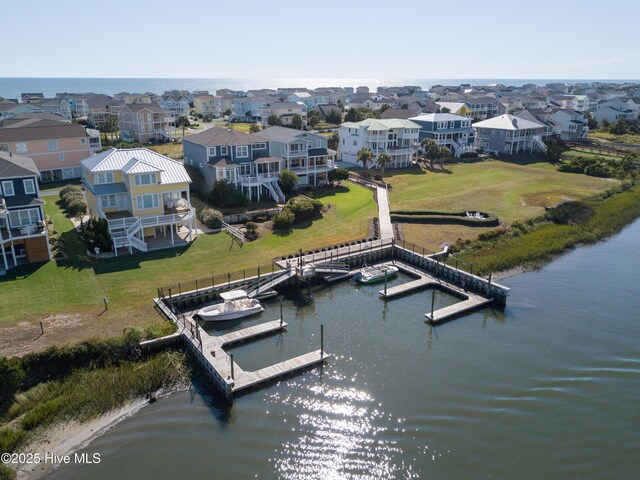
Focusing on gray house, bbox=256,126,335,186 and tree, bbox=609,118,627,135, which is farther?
tree, bbox=609,118,627,135

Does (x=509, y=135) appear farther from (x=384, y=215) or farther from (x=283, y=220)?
(x=283, y=220)

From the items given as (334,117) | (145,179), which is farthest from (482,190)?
(334,117)

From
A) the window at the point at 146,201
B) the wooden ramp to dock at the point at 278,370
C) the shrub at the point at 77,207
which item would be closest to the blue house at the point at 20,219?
the window at the point at 146,201

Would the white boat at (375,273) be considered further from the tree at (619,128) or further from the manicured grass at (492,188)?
Result: the tree at (619,128)

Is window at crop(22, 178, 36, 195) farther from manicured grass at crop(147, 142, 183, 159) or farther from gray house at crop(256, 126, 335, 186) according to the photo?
manicured grass at crop(147, 142, 183, 159)

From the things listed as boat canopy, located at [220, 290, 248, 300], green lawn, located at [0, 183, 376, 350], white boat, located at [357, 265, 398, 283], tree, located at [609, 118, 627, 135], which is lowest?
white boat, located at [357, 265, 398, 283]

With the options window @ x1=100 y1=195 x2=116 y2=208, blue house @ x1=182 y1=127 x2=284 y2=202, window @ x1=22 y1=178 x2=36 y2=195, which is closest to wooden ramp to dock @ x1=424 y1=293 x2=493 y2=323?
blue house @ x1=182 y1=127 x2=284 y2=202
